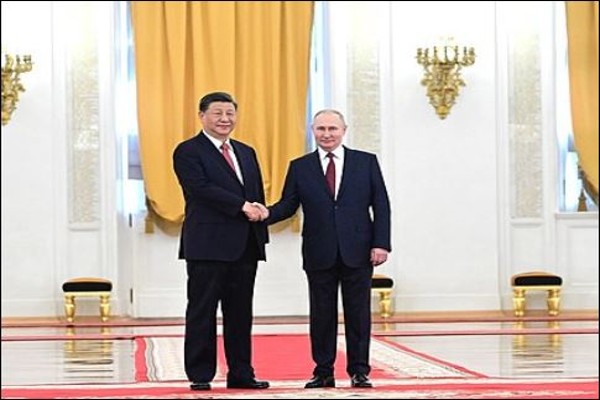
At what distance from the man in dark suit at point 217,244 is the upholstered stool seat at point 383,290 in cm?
661

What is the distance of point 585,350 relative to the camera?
30.9ft

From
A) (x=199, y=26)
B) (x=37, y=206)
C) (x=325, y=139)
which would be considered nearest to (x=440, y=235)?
(x=199, y=26)

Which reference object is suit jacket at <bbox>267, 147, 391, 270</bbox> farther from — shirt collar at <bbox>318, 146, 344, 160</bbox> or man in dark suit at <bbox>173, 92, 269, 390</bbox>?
man in dark suit at <bbox>173, 92, 269, 390</bbox>

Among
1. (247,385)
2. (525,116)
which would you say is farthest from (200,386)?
(525,116)

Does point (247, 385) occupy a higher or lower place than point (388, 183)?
lower

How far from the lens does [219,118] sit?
22.0 ft

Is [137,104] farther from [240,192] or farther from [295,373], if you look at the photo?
[240,192]

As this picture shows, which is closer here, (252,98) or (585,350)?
(585,350)

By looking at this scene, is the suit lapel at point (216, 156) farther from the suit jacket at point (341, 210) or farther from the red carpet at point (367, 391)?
the red carpet at point (367, 391)

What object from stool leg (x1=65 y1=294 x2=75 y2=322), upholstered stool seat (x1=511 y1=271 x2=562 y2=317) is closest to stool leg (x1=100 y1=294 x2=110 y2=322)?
stool leg (x1=65 y1=294 x2=75 y2=322)

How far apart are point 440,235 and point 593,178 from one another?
5.66ft

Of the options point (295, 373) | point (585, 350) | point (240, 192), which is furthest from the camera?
point (585, 350)

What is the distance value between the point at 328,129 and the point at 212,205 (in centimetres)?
71

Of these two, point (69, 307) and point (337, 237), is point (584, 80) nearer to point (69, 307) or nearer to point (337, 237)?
point (69, 307)
